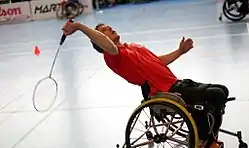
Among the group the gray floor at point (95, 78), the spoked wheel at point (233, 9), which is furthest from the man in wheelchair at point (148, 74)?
the spoked wheel at point (233, 9)

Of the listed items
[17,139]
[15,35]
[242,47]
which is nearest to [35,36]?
[15,35]

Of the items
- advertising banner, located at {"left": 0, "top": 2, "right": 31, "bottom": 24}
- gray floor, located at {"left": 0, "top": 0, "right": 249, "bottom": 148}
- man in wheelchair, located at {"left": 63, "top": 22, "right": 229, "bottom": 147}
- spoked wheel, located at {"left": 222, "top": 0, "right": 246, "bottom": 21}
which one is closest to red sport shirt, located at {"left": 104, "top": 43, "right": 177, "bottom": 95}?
man in wheelchair, located at {"left": 63, "top": 22, "right": 229, "bottom": 147}

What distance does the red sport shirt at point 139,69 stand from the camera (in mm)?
3512

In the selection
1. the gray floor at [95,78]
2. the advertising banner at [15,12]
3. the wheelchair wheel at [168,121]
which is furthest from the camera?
the advertising banner at [15,12]

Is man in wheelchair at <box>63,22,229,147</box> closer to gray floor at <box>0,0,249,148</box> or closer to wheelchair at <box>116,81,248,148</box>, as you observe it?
wheelchair at <box>116,81,248,148</box>

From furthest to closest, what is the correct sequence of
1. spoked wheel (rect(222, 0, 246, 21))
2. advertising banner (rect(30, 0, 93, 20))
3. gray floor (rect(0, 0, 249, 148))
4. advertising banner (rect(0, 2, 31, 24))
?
advertising banner (rect(0, 2, 31, 24)), advertising banner (rect(30, 0, 93, 20)), spoked wheel (rect(222, 0, 246, 21)), gray floor (rect(0, 0, 249, 148))

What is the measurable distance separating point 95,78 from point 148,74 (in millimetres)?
3538

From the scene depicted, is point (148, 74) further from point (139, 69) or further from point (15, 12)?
point (15, 12)

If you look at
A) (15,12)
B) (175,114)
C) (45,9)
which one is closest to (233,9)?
(45,9)

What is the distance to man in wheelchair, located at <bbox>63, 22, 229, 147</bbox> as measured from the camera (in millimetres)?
3332

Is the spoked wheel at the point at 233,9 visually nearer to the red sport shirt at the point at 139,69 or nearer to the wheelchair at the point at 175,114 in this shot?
the red sport shirt at the point at 139,69

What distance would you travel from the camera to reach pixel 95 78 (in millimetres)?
7035

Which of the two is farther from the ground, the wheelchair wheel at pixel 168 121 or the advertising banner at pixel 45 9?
the wheelchair wheel at pixel 168 121

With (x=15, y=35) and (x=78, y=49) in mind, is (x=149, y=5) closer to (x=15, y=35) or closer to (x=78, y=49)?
(x=15, y=35)
